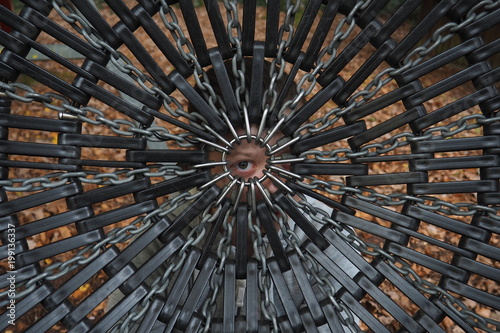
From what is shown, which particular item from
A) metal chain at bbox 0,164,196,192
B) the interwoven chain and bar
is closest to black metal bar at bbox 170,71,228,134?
the interwoven chain and bar

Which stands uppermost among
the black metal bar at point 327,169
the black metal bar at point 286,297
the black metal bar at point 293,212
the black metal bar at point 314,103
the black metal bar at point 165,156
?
the black metal bar at point 314,103

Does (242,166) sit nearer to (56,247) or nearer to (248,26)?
(248,26)

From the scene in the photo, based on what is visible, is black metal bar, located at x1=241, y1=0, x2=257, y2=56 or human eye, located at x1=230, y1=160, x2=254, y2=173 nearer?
black metal bar, located at x1=241, y1=0, x2=257, y2=56

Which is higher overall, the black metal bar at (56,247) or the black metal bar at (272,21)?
the black metal bar at (272,21)

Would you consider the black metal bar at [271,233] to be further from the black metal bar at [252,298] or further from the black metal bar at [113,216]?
the black metal bar at [113,216]

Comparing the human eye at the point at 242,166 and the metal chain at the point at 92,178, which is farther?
the human eye at the point at 242,166

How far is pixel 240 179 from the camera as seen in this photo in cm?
98

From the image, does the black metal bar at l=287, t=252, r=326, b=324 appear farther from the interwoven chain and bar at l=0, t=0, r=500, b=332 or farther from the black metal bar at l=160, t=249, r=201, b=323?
the black metal bar at l=160, t=249, r=201, b=323

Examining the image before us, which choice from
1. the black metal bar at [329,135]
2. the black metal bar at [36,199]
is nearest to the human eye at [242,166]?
the black metal bar at [329,135]

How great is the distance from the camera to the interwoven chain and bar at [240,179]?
0.91 meters

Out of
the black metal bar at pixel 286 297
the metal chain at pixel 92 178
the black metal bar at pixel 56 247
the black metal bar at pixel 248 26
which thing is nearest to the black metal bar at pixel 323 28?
the black metal bar at pixel 248 26

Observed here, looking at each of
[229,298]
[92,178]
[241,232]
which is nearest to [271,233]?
[241,232]

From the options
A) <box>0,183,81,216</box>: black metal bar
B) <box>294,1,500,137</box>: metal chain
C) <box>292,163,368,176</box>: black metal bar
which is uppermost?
<box>294,1,500,137</box>: metal chain

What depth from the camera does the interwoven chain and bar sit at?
0.91 m
